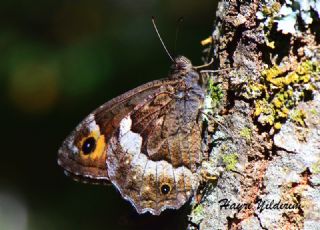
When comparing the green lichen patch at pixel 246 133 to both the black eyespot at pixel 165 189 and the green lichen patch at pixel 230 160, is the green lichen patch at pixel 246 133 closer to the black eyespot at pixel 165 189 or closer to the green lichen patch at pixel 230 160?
the green lichen patch at pixel 230 160

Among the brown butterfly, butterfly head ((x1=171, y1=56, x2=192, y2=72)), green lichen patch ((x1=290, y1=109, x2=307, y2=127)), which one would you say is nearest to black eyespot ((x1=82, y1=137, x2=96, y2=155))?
the brown butterfly

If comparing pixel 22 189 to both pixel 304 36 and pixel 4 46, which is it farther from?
pixel 304 36

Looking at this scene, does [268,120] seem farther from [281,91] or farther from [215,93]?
[215,93]

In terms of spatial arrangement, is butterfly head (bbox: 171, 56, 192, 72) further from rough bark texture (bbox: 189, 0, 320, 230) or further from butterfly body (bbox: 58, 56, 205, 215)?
rough bark texture (bbox: 189, 0, 320, 230)

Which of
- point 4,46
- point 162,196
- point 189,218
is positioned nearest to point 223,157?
point 189,218

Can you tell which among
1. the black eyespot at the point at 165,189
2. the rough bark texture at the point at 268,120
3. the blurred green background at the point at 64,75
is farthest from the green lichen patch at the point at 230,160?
the blurred green background at the point at 64,75

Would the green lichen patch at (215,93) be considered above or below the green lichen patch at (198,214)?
above

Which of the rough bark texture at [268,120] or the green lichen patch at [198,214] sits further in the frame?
the green lichen patch at [198,214]

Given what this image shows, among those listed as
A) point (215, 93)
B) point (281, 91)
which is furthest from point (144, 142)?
point (281, 91)
